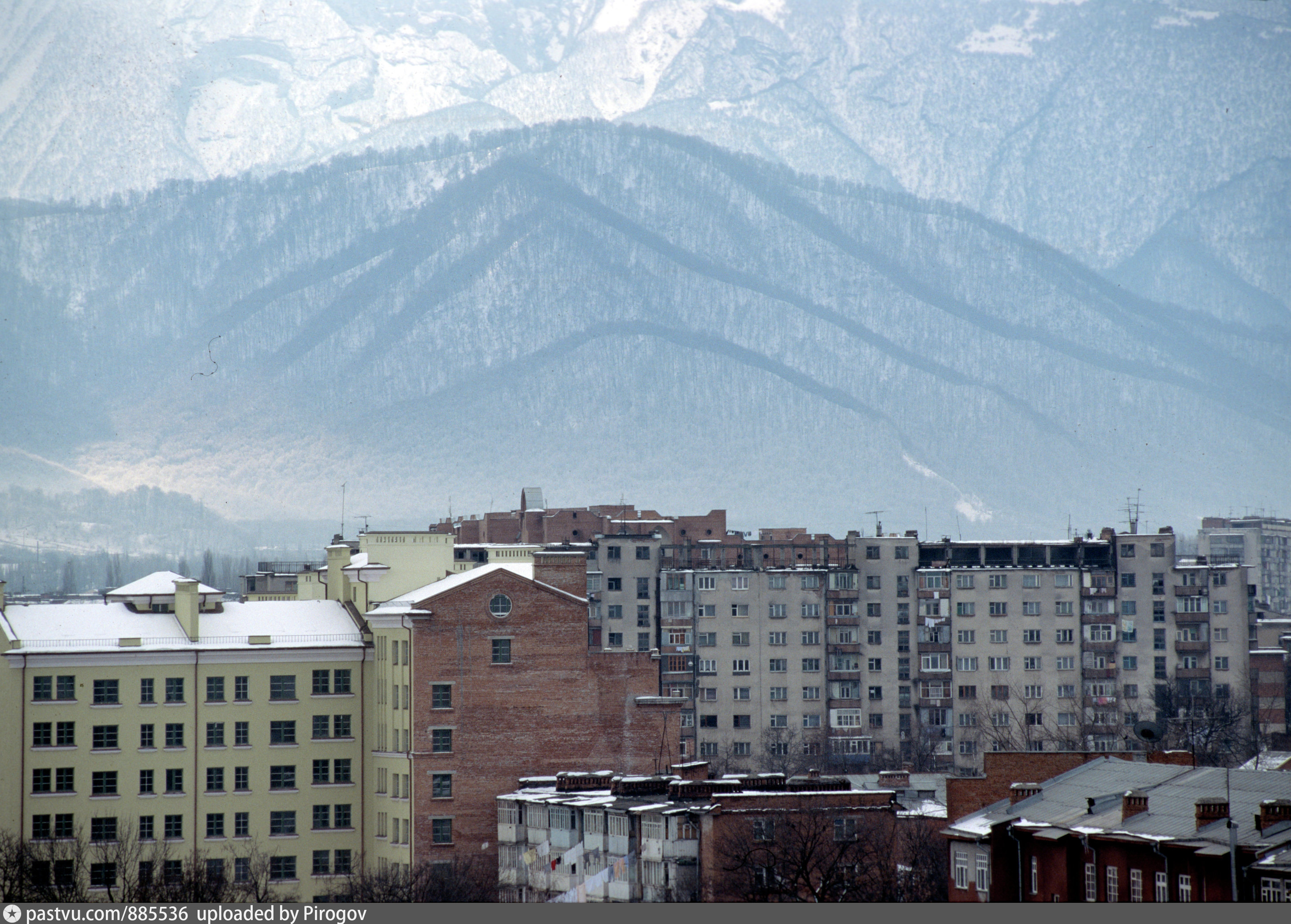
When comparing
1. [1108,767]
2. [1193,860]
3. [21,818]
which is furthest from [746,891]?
[21,818]

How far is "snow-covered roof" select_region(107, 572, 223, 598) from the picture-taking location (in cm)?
5856

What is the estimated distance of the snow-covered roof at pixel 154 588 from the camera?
58.6 m

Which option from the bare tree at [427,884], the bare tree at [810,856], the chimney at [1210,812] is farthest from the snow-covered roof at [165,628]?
the chimney at [1210,812]

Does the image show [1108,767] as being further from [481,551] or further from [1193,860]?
[481,551]

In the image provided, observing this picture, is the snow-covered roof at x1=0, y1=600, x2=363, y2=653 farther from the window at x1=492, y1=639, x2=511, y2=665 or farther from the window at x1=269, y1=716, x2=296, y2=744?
the window at x1=492, y1=639, x2=511, y2=665

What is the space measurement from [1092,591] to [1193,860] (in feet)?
205

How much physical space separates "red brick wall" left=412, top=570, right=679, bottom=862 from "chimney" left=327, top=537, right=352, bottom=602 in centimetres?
841

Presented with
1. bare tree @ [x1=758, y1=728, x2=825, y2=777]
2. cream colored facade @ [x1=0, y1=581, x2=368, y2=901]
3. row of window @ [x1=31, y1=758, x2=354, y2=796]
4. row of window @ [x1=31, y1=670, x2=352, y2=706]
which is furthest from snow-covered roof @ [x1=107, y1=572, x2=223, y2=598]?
bare tree @ [x1=758, y1=728, x2=825, y2=777]

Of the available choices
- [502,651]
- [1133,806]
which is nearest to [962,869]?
[1133,806]

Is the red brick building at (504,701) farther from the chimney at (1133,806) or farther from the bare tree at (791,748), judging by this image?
the bare tree at (791,748)

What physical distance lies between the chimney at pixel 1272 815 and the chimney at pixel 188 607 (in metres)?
34.4

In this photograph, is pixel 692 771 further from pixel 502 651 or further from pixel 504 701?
pixel 502 651

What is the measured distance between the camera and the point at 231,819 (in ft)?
180

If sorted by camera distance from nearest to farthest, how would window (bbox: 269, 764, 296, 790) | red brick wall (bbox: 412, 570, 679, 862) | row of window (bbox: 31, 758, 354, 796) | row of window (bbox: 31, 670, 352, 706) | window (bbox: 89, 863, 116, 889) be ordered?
1. window (bbox: 89, 863, 116, 889)
2. red brick wall (bbox: 412, 570, 679, 862)
3. row of window (bbox: 31, 758, 354, 796)
4. row of window (bbox: 31, 670, 352, 706)
5. window (bbox: 269, 764, 296, 790)
